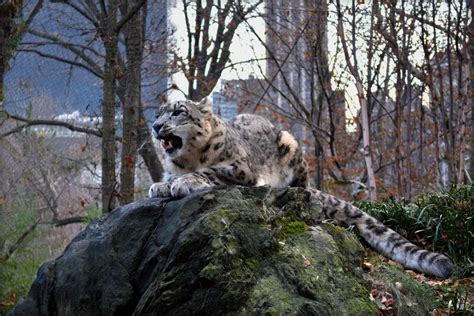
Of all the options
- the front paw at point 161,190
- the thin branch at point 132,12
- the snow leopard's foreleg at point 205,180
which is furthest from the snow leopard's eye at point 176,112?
the thin branch at point 132,12

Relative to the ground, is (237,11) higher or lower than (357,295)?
higher

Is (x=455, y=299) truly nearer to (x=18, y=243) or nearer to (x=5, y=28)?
(x=5, y=28)

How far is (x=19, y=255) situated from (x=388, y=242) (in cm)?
934

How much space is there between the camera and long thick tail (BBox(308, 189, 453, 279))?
22.2ft

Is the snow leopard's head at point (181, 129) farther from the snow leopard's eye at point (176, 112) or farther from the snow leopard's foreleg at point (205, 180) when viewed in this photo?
the snow leopard's foreleg at point (205, 180)

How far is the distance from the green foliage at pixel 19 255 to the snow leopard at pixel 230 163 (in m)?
6.52

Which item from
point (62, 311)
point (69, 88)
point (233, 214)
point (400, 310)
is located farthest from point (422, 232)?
point (69, 88)

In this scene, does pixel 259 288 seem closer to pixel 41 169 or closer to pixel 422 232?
pixel 422 232

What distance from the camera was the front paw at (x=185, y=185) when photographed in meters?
5.95

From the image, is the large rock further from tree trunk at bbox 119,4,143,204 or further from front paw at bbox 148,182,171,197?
tree trunk at bbox 119,4,143,204

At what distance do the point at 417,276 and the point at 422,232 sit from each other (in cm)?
121

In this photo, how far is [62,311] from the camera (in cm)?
607

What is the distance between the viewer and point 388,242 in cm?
729

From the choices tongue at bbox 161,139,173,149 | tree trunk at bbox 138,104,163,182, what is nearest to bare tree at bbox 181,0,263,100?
tree trunk at bbox 138,104,163,182
